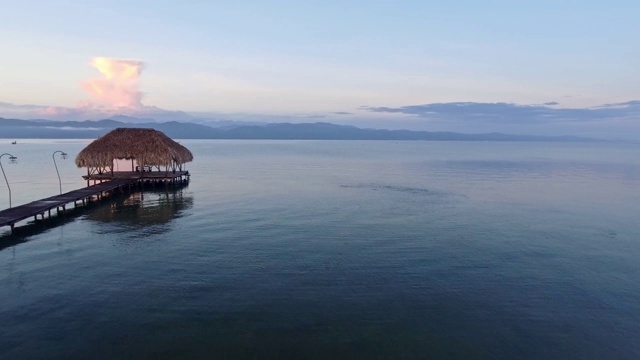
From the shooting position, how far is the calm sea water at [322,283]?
12336mm

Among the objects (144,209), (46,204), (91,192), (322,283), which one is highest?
(91,192)

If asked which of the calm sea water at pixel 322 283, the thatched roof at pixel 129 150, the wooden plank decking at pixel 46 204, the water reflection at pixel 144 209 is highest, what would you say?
the thatched roof at pixel 129 150

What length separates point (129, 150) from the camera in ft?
139

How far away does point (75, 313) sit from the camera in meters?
13.9

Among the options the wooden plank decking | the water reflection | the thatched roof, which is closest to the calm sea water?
the water reflection

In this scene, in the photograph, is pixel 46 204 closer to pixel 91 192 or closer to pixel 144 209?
pixel 91 192

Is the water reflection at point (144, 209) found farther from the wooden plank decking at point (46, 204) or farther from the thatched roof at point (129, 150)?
the thatched roof at point (129, 150)

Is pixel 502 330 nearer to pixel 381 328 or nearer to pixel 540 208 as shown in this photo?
pixel 381 328

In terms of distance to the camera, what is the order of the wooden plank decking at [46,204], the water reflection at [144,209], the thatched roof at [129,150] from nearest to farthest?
the wooden plank decking at [46,204] → the water reflection at [144,209] → the thatched roof at [129,150]

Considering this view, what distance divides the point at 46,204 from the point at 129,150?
1484 cm

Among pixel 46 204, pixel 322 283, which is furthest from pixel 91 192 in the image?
pixel 322 283

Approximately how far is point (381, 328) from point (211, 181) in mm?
40206

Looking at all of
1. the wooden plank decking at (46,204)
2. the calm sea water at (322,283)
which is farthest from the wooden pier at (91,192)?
the calm sea water at (322,283)

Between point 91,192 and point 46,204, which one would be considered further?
point 91,192
